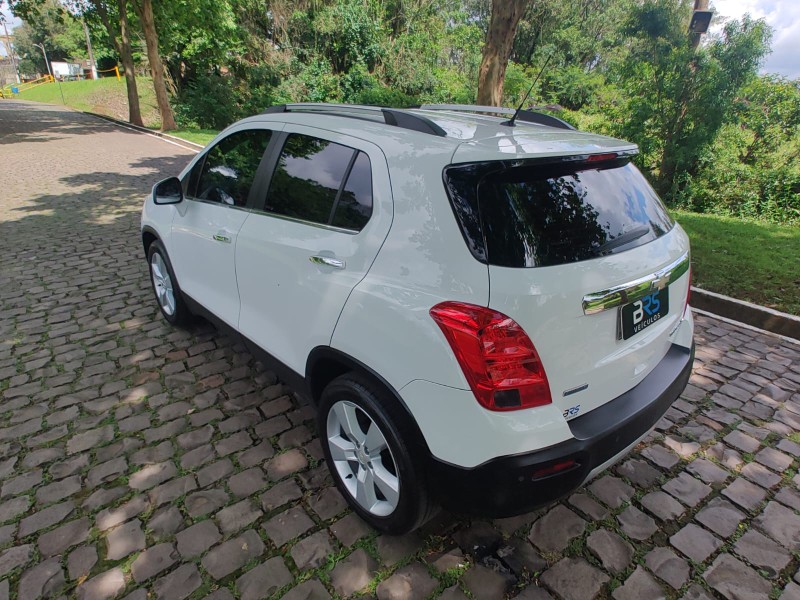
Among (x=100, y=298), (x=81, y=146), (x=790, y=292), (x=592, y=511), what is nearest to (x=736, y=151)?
(x=790, y=292)

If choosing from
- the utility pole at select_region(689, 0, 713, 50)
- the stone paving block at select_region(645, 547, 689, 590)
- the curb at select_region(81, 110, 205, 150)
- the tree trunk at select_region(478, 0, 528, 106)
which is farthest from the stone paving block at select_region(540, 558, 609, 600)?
the curb at select_region(81, 110, 205, 150)

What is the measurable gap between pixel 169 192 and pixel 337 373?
2.18 metres

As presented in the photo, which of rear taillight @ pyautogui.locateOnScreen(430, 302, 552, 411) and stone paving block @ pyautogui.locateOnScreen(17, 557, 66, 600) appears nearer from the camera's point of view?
rear taillight @ pyautogui.locateOnScreen(430, 302, 552, 411)

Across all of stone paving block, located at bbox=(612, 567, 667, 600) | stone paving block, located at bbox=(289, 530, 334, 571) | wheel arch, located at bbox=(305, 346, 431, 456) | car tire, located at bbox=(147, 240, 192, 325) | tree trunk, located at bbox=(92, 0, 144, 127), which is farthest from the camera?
tree trunk, located at bbox=(92, 0, 144, 127)

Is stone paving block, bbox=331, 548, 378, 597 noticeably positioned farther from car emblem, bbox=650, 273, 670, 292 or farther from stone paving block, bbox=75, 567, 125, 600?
car emblem, bbox=650, 273, 670, 292

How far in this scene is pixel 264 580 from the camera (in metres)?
2.06

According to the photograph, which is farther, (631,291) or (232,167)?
(232,167)

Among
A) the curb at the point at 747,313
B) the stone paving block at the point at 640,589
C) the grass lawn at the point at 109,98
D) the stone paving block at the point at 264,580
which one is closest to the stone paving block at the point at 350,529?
the stone paving block at the point at 264,580

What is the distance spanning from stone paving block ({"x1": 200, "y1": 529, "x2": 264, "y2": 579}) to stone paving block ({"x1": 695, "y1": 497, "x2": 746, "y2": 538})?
2.15 m

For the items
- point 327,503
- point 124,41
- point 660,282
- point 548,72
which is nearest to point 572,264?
point 660,282

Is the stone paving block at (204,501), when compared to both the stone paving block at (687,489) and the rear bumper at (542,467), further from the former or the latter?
the stone paving block at (687,489)

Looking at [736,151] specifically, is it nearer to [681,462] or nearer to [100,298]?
[681,462]

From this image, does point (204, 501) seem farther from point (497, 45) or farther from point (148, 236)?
point (497, 45)

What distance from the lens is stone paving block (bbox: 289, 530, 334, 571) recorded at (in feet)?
7.03
